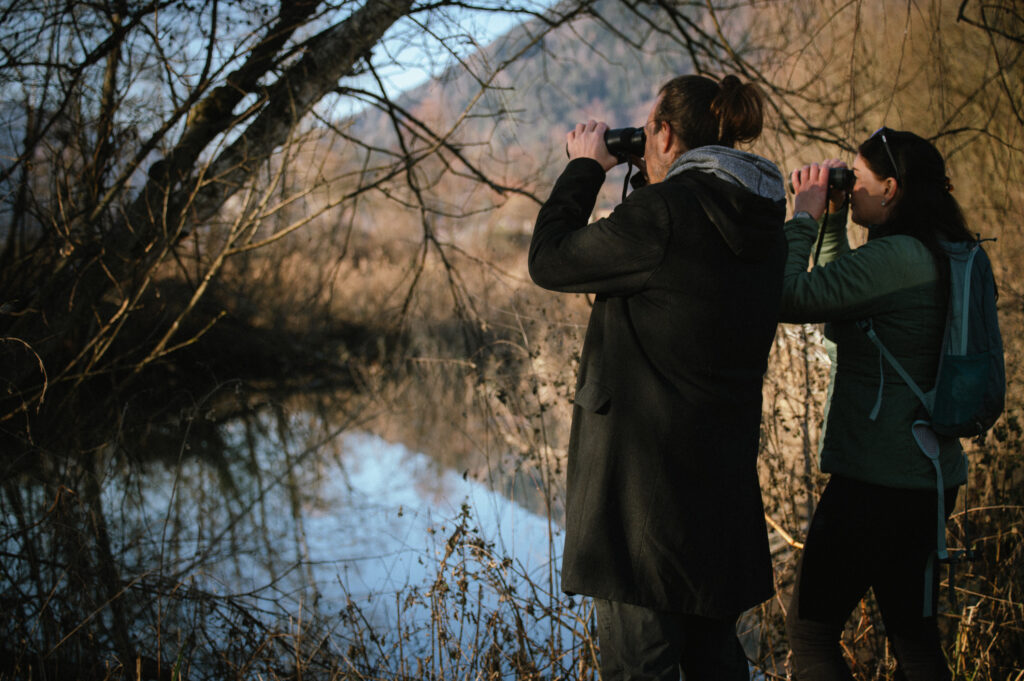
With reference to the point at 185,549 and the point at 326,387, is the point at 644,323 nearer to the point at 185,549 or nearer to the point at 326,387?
the point at 185,549

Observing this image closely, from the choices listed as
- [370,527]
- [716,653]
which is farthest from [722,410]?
[370,527]

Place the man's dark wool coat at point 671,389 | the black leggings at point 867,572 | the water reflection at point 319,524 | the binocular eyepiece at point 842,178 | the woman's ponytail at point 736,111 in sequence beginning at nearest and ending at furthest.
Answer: the man's dark wool coat at point 671,389 < the woman's ponytail at point 736,111 < the black leggings at point 867,572 < the binocular eyepiece at point 842,178 < the water reflection at point 319,524

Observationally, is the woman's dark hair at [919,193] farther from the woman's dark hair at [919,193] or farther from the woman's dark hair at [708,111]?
the woman's dark hair at [708,111]

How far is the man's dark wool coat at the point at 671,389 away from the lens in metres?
1.37

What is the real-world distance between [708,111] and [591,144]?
0.73ft

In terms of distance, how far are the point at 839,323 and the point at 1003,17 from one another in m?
2.05

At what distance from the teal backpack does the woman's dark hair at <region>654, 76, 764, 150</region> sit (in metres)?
0.51

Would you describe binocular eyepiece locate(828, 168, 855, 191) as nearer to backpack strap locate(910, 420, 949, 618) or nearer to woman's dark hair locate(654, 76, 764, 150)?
woman's dark hair locate(654, 76, 764, 150)

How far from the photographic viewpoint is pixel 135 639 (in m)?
2.99

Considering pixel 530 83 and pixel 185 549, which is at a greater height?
pixel 530 83

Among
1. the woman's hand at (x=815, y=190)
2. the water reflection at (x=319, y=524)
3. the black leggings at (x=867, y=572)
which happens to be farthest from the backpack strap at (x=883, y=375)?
the water reflection at (x=319, y=524)

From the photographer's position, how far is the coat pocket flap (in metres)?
1.42

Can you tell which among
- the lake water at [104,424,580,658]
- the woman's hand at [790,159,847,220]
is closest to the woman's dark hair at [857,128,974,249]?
the woman's hand at [790,159,847,220]

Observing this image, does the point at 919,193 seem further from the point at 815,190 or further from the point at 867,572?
the point at 867,572
